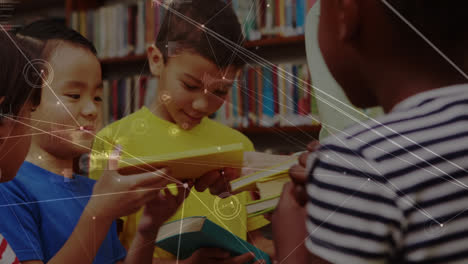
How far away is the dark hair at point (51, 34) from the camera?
74 cm

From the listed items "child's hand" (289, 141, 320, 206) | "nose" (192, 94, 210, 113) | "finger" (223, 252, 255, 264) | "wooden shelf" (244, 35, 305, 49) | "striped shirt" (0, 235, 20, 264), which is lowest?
"striped shirt" (0, 235, 20, 264)

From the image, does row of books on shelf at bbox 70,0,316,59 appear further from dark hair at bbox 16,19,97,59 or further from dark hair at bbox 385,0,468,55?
dark hair at bbox 385,0,468,55

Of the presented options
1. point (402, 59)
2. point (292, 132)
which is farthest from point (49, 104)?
point (402, 59)

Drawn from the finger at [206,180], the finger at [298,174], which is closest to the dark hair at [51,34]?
the finger at [206,180]

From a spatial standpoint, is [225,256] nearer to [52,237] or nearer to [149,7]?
[52,237]

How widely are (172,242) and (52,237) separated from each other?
0.69 ft

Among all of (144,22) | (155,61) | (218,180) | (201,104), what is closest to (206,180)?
(218,180)

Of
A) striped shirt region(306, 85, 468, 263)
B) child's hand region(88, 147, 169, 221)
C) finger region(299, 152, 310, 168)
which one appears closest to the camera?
striped shirt region(306, 85, 468, 263)

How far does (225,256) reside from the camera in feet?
2.10

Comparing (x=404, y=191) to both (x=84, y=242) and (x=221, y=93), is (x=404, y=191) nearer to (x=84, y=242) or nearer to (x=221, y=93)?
(x=221, y=93)

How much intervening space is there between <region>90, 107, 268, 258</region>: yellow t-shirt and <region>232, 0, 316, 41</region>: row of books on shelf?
0.16 metres

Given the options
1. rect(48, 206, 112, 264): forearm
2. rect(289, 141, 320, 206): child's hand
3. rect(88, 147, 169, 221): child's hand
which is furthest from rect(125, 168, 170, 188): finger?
rect(289, 141, 320, 206): child's hand

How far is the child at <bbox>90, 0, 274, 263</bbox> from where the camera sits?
2.07 feet

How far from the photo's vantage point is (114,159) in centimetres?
68
